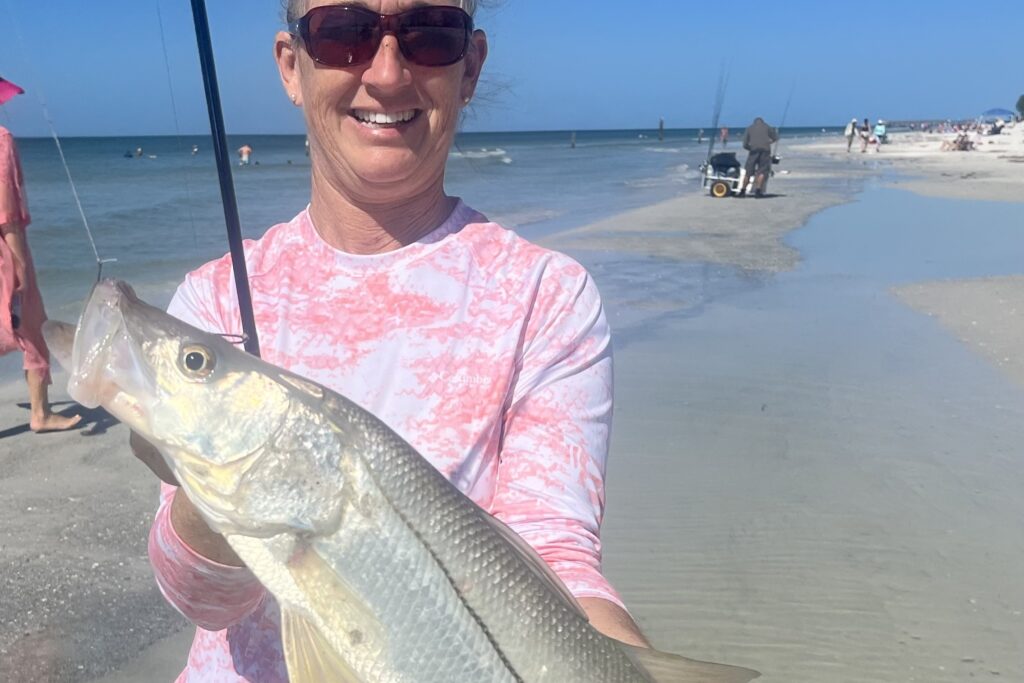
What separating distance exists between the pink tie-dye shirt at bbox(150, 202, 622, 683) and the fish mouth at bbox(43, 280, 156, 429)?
337 millimetres

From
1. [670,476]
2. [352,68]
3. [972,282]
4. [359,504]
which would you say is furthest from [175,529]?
[972,282]

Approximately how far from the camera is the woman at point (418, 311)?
1.81 metres

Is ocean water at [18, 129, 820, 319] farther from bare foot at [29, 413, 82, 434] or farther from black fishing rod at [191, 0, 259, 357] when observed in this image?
bare foot at [29, 413, 82, 434]

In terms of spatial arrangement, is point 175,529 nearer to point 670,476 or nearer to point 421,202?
point 421,202

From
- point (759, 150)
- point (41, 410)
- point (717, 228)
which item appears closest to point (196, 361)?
point (41, 410)

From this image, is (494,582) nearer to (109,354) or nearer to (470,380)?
(470,380)

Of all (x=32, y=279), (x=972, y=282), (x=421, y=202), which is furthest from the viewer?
(x=972, y=282)

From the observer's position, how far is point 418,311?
1.93 metres

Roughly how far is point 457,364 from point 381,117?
1.88 feet

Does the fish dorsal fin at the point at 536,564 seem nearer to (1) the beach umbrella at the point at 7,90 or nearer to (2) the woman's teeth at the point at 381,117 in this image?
(2) the woman's teeth at the point at 381,117

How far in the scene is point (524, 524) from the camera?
1.75 meters

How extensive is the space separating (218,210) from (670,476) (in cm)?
1751

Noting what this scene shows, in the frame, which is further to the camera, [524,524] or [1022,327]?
[1022,327]

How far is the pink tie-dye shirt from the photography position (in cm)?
179
